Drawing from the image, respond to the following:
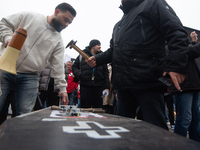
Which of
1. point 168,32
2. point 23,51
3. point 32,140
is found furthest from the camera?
point 23,51

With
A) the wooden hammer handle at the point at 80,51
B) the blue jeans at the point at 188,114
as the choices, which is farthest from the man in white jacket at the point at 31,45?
the blue jeans at the point at 188,114

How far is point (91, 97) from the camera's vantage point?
317 centimetres

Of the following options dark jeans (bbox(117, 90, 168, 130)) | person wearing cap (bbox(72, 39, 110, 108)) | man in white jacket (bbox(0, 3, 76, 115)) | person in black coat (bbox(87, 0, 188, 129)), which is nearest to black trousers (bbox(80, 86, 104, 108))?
person wearing cap (bbox(72, 39, 110, 108))

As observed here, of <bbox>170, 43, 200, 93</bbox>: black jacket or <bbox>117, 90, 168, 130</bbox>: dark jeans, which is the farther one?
<bbox>170, 43, 200, 93</bbox>: black jacket

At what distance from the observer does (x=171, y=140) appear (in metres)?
0.63

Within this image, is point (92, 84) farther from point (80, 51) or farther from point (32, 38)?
point (32, 38)

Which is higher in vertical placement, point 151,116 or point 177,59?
point 177,59

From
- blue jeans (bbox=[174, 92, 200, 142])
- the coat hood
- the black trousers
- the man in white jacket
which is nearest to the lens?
the coat hood

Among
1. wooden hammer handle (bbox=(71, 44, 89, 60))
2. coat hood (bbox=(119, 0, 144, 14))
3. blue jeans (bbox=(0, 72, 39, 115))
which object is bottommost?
blue jeans (bbox=(0, 72, 39, 115))

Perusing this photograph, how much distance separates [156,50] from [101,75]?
77.7 inches

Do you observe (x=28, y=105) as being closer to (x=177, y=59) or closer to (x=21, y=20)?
(x=21, y=20)

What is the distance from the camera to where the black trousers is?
10.2ft

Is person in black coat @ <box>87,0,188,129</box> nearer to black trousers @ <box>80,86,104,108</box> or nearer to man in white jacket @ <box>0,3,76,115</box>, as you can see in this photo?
man in white jacket @ <box>0,3,76,115</box>

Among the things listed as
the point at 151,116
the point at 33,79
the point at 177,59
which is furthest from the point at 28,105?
the point at 177,59
